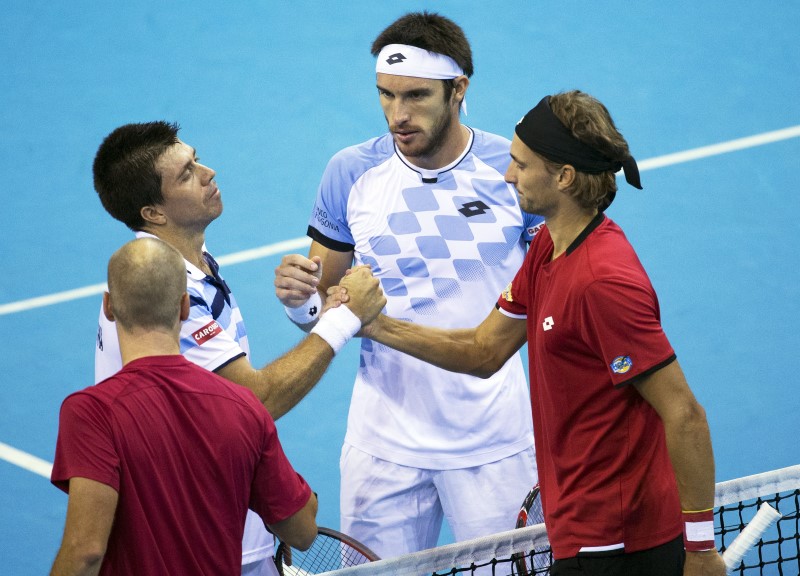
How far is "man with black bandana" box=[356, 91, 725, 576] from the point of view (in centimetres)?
396

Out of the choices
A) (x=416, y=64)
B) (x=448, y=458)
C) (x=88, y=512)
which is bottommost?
(x=448, y=458)

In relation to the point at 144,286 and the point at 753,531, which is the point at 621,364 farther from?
the point at 144,286

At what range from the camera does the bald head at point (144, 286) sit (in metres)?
3.74

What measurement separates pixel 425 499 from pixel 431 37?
2.14 m

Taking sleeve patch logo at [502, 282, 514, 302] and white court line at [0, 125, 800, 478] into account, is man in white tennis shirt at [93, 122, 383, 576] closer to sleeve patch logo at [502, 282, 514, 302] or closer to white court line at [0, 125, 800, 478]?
sleeve patch logo at [502, 282, 514, 302]

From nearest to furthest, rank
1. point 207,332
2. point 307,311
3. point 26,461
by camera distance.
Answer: point 207,332
point 307,311
point 26,461

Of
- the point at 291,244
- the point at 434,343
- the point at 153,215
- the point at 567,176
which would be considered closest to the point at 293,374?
the point at 434,343

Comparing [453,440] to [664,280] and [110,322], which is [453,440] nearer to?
[110,322]

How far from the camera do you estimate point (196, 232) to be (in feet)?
16.3

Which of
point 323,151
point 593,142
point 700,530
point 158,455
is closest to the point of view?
point 158,455

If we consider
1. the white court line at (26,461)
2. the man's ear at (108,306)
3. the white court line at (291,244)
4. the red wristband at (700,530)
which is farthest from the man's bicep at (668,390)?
the white court line at (291,244)

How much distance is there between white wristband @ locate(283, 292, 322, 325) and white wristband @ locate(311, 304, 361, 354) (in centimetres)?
30

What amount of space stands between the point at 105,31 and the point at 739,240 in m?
6.87

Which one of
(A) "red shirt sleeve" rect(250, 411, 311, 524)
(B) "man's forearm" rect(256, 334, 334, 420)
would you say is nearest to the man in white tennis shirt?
(B) "man's forearm" rect(256, 334, 334, 420)
